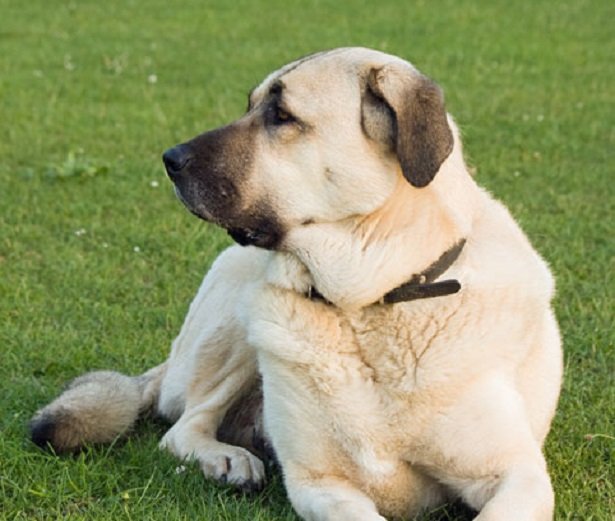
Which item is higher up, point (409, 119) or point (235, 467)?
point (409, 119)

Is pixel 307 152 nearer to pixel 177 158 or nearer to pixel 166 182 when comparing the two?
pixel 177 158

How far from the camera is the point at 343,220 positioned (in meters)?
3.85

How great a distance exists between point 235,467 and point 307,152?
45.8 inches

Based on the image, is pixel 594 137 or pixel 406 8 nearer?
pixel 594 137

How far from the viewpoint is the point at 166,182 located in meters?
8.48

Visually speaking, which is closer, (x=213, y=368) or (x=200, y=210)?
(x=200, y=210)

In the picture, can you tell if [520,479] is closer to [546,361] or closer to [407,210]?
[546,361]

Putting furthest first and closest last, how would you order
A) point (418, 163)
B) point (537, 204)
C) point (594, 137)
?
1. point (594, 137)
2. point (537, 204)
3. point (418, 163)

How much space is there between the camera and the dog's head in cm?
377

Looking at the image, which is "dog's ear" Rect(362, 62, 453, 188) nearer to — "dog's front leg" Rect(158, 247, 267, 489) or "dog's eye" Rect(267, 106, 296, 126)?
"dog's eye" Rect(267, 106, 296, 126)

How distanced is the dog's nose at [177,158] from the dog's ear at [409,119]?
545 millimetres

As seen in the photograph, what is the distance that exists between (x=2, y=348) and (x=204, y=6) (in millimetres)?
11822

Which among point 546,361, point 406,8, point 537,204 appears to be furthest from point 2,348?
point 406,8

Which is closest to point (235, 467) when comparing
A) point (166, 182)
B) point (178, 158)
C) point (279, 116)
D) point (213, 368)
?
point (213, 368)
